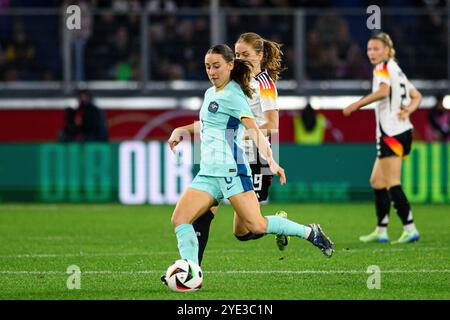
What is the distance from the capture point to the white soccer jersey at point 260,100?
9.92 metres

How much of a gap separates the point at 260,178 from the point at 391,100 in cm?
373

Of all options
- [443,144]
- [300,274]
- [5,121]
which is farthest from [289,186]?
[300,274]

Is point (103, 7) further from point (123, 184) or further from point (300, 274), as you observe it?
point (300, 274)

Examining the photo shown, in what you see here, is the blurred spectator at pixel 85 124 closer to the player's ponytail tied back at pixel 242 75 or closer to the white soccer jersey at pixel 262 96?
the white soccer jersey at pixel 262 96

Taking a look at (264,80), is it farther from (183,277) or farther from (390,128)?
(390,128)

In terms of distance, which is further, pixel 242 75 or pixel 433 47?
pixel 433 47

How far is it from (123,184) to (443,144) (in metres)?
5.34

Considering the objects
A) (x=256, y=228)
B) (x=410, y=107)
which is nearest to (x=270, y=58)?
(x=256, y=228)

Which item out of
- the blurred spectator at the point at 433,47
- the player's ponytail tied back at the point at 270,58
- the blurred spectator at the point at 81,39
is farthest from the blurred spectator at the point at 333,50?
the player's ponytail tied back at the point at 270,58

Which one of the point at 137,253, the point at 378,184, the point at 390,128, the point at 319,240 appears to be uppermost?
the point at 390,128

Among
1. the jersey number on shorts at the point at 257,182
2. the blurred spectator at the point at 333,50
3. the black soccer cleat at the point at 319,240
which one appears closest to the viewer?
the black soccer cleat at the point at 319,240

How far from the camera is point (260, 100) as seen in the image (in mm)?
10008

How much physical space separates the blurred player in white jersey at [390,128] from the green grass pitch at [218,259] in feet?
1.30
